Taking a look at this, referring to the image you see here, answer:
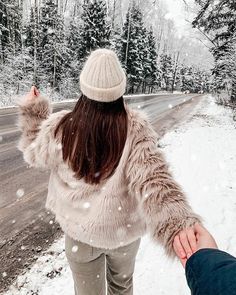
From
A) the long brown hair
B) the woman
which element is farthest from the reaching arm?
the long brown hair

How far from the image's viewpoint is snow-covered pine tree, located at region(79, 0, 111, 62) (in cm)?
3231

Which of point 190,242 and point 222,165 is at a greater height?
point 190,242

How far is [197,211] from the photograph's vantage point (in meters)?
5.05

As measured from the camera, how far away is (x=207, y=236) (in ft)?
4.51

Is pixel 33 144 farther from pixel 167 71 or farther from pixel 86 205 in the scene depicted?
pixel 167 71

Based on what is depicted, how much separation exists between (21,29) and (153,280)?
1363 inches

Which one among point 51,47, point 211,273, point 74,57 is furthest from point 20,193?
point 74,57

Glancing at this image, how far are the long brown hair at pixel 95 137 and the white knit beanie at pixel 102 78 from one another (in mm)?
53

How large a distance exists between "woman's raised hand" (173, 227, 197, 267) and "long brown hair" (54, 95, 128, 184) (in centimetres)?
53

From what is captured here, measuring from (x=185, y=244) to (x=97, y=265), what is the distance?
0.88m

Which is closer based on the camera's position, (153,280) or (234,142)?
(153,280)

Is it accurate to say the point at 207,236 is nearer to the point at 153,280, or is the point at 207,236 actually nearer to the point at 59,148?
the point at 59,148

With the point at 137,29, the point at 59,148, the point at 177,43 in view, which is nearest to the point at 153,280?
the point at 59,148

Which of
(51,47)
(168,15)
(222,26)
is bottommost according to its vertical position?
(51,47)
